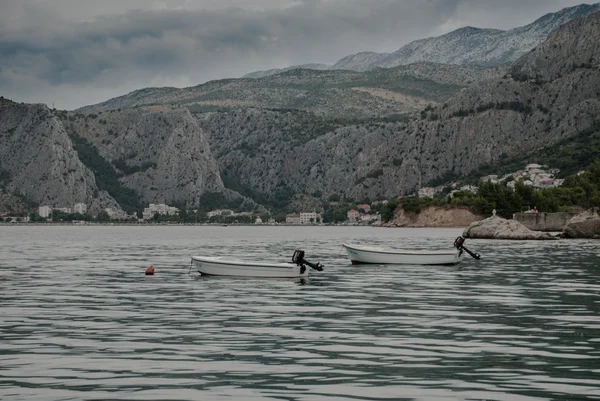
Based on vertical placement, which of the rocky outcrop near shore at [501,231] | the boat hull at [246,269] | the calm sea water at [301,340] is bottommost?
the calm sea water at [301,340]

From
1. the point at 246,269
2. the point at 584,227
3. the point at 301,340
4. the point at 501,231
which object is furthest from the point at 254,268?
the point at 501,231

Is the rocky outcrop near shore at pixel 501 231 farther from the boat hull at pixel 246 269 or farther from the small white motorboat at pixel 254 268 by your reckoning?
the boat hull at pixel 246 269

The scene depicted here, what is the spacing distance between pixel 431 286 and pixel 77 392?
3437 cm

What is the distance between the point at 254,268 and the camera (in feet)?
191

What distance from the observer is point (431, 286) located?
2037 inches

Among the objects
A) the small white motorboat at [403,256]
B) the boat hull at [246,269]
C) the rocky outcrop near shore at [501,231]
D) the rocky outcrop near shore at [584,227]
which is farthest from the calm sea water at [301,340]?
the rocky outcrop near shore at [501,231]

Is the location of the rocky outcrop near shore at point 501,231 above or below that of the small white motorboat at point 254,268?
above

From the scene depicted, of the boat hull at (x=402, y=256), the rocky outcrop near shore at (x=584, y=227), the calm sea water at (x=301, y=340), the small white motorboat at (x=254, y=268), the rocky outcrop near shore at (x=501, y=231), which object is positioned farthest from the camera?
the rocky outcrop near shore at (x=501, y=231)

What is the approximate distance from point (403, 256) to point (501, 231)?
77420 mm

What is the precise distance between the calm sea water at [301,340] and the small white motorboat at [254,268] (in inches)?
86.7

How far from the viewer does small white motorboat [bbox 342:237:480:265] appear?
238ft

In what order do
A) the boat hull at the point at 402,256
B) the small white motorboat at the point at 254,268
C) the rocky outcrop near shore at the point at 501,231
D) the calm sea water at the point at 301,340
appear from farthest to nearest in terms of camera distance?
the rocky outcrop near shore at the point at 501,231
the boat hull at the point at 402,256
the small white motorboat at the point at 254,268
the calm sea water at the point at 301,340

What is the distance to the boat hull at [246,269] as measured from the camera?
57.4 meters

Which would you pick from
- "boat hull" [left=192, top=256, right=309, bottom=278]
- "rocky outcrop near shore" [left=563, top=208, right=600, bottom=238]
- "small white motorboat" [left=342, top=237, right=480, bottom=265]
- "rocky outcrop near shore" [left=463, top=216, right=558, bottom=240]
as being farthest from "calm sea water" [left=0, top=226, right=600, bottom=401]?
"rocky outcrop near shore" [left=463, top=216, right=558, bottom=240]
